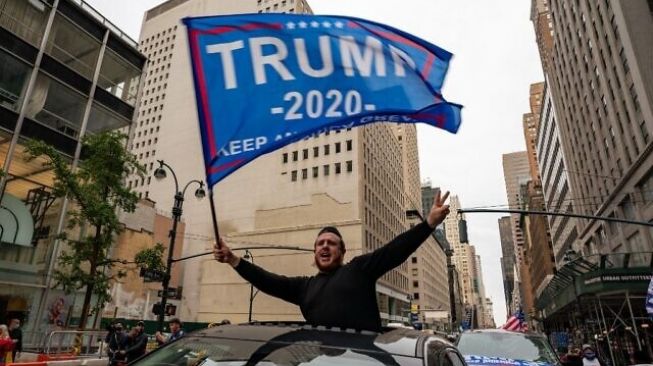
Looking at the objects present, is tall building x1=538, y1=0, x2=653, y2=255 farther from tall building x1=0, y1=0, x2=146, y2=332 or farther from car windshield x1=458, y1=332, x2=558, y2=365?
tall building x1=0, y1=0, x2=146, y2=332

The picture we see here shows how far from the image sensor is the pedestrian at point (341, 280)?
325 centimetres

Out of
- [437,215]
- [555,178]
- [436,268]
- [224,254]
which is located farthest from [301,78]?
[436,268]

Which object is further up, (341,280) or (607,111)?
(607,111)

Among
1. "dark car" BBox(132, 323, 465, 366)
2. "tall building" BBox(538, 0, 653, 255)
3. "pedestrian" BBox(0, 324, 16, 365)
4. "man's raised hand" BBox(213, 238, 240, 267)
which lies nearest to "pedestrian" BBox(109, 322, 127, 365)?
"pedestrian" BBox(0, 324, 16, 365)

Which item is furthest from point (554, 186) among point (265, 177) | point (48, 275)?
point (48, 275)

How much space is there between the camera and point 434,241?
125875mm

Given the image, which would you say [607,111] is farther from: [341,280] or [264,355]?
[264,355]

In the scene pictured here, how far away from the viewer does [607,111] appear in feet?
130

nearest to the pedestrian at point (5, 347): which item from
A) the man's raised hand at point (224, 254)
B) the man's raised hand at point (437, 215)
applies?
the man's raised hand at point (224, 254)

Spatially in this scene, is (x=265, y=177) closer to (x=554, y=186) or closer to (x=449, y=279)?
(x=554, y=186)

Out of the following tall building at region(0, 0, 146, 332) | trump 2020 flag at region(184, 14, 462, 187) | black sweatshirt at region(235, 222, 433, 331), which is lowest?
black sweatshirt at region(235, 222, 433, 331)

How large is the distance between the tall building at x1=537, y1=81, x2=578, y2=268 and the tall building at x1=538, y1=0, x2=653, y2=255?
7.34 m

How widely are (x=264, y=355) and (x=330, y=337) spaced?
1.31 ft

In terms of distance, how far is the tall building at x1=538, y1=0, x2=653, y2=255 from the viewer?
32219mm
